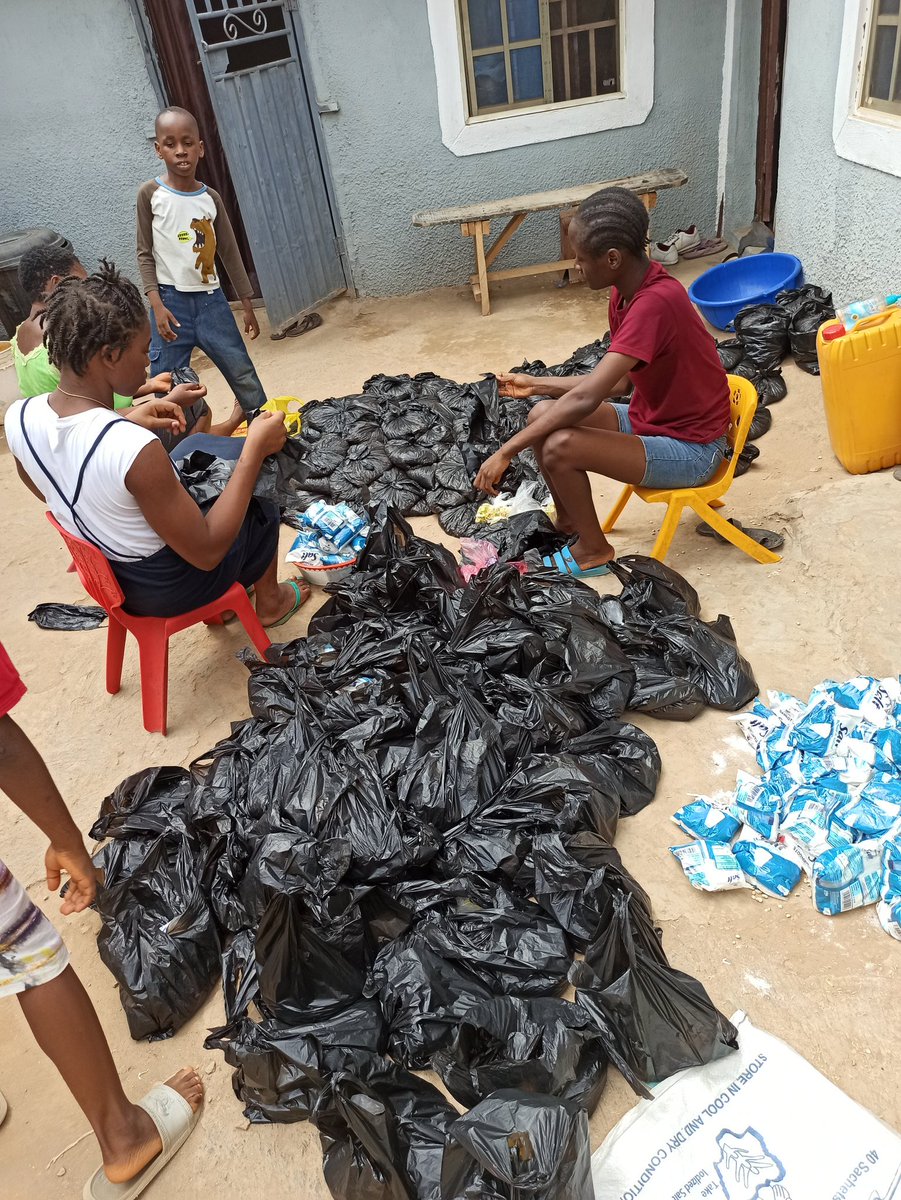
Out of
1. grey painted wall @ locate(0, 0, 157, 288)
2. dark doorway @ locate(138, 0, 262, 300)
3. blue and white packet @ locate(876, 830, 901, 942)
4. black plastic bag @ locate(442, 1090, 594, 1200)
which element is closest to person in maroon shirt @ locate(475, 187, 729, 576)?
blue and white packet @ locate(876, 830, 901, 942)

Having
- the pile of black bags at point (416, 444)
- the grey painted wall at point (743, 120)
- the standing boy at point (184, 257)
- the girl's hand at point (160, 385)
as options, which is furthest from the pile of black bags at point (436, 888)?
the grey painted wall at point (743, 120)

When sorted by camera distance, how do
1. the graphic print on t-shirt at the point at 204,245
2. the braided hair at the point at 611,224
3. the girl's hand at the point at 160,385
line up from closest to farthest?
the braided hair at the point at 611,224 → the girl's hand at the point at 160,385 → the graphic print on t-shirt at the point at 204,245

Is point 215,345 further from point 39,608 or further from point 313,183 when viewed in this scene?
point 313,183

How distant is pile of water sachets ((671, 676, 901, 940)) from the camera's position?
84.7 inches

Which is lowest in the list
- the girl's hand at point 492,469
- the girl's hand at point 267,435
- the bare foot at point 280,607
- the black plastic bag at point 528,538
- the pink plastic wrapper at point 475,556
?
the bare foot at point 280,607

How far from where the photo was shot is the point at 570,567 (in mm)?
3568

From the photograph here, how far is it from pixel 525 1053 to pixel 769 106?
21.3 feet

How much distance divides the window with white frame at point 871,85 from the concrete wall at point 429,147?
85.0 inches

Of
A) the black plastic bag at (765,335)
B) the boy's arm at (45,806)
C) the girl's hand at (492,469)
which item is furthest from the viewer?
the black plastic bag at (765,335)

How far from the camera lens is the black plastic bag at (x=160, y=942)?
7.20 feet

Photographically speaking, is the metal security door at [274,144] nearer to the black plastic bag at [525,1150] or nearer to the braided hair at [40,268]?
the braided hair at [40,268]

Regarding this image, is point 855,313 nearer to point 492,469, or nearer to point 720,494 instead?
point 720,494

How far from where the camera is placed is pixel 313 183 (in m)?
7.06

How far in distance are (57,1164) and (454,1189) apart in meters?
1.00
